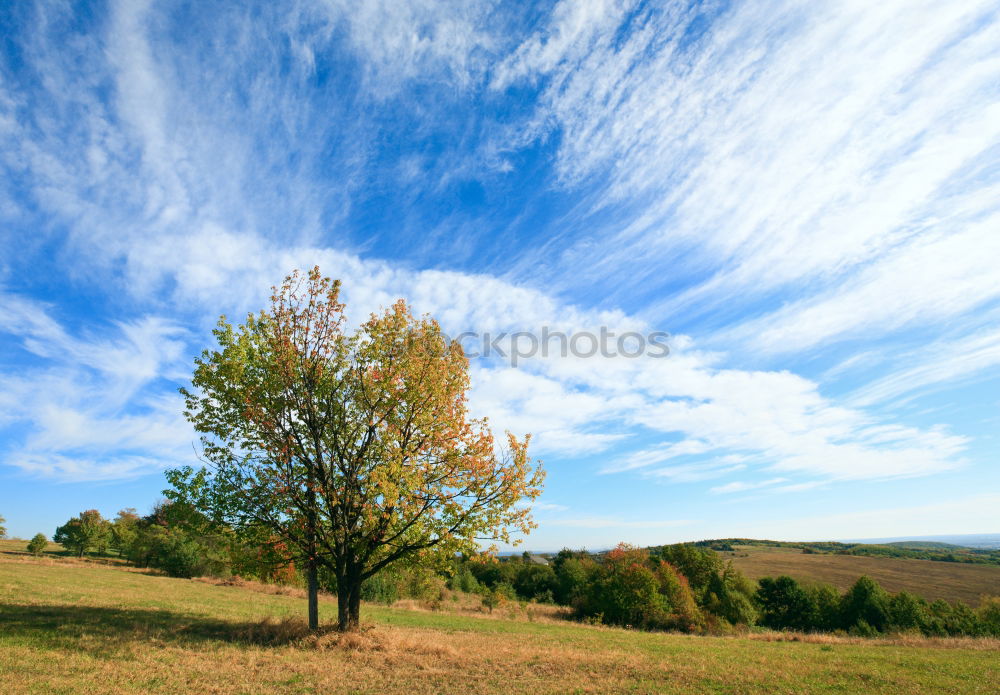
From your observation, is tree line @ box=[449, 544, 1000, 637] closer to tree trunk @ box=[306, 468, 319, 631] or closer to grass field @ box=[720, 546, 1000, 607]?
grass field @ box=[720, 546, 1000, 607]

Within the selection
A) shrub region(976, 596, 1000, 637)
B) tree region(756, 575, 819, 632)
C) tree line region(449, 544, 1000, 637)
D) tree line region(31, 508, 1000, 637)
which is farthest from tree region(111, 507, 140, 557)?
shrub region(976, 596, 1000, 637)

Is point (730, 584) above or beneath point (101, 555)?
beneath

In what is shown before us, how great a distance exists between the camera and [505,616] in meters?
40.2

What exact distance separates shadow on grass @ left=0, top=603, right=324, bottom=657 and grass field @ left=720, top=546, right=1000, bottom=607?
83394mm

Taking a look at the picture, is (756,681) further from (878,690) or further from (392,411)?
(392,411)

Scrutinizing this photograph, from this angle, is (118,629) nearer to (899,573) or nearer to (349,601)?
(349,601)

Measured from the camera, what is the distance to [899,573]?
89938 mm

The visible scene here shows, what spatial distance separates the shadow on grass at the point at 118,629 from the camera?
14.4 meters

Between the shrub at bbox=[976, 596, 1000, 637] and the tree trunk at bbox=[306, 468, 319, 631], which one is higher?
A: the tree trunk at bbox=[306, 468, 319, 631]

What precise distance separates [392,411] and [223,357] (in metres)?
6.97

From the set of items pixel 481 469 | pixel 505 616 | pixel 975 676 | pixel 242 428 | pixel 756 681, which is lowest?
pixel 505 616

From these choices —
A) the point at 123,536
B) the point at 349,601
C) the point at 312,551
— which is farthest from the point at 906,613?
the point at 123,536

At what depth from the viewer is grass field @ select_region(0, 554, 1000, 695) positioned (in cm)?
1218

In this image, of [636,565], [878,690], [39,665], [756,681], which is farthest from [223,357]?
[636,565]
